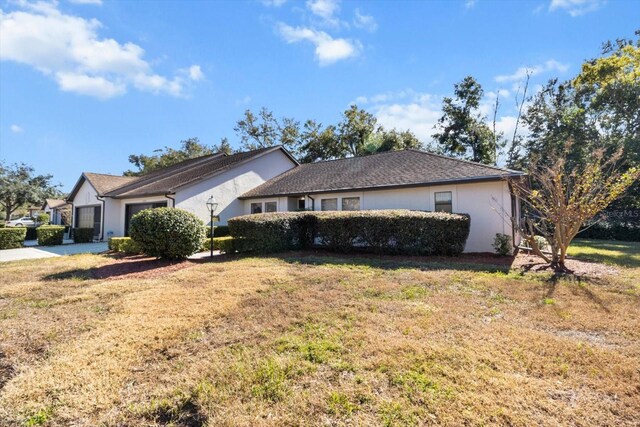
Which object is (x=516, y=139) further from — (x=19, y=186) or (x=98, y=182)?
(x=19, y=186)

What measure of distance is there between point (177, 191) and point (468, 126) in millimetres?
27119

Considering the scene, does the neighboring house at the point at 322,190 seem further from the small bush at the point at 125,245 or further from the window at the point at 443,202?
the small bush at the point at 125,245

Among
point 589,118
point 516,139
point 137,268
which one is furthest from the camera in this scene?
point 516,139

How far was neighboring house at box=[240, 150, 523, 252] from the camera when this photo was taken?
455 inches

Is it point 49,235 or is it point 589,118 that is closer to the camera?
point 49,235

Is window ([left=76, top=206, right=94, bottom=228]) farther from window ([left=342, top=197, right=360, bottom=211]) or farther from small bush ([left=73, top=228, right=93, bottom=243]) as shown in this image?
window ([left=342, top=197, right=360, bottom=211])

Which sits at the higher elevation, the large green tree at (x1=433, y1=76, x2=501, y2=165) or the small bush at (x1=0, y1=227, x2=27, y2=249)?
the large green tree at (x1=433, y1=76, x2=501, y2=165)

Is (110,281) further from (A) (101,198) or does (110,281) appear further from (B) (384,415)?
(A) (101,198)

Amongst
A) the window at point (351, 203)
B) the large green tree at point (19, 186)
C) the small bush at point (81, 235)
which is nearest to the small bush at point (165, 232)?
the window at point (351, 203)

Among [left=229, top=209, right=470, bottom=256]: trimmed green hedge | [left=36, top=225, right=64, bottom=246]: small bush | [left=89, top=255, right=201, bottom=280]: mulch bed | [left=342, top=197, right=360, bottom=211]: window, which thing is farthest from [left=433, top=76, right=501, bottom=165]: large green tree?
[left=36, top=225, right=64, bottom=246]: small bush

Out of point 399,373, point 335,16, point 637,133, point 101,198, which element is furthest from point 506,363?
point 637,133

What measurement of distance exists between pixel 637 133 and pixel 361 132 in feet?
68.2

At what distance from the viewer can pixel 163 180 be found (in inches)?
757

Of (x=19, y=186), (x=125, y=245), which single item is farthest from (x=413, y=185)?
(x=19, y=186)
